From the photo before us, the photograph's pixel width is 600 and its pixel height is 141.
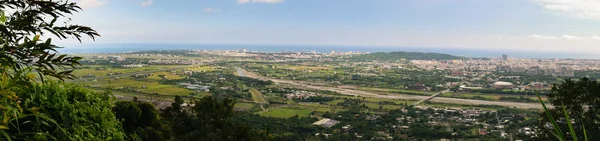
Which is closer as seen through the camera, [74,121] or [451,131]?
Result: [74,121]

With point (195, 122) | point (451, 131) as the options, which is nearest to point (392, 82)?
point (451, 131)

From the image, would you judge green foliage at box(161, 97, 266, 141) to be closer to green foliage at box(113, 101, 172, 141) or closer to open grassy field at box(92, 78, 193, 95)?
green foliage at box(113, 101, 172, 141)

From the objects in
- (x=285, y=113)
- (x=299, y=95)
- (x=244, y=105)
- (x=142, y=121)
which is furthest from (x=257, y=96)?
(x=142, y=121)

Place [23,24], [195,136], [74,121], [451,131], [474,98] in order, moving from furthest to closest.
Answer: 1. [474,98]
2. [451,131]
3. [195,136]
4. [74,121]
5. [23,24]

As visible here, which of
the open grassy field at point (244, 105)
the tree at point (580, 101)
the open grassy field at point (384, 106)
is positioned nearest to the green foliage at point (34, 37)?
the tree at point (580, 101)

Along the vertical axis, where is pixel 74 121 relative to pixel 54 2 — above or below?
below

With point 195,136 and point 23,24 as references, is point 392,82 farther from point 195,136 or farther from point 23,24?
point 23,24

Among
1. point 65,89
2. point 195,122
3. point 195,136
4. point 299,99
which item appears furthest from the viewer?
point 299,99

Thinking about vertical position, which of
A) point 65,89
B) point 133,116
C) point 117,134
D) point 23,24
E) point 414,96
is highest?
point 23,24

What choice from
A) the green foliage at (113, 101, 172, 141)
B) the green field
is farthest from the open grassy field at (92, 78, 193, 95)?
the green foliage at (113, 101, 172, 141)
